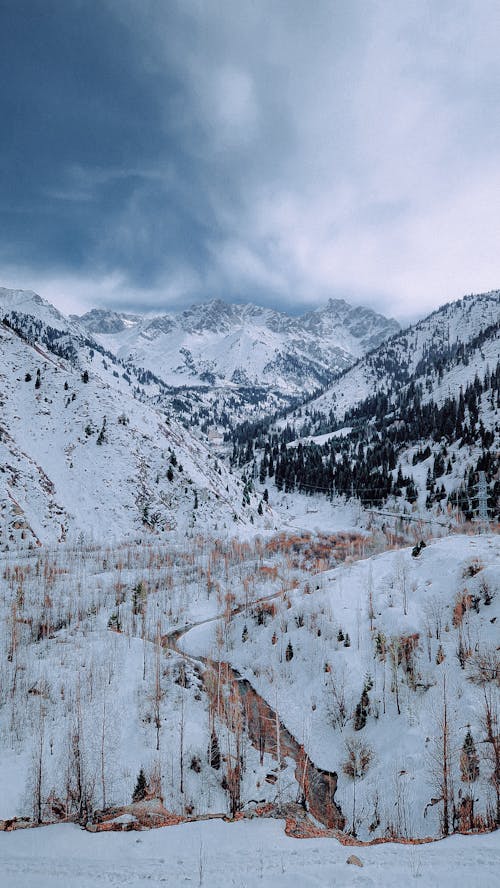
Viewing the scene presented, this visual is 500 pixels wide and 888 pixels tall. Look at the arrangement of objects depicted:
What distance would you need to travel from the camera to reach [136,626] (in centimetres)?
2341

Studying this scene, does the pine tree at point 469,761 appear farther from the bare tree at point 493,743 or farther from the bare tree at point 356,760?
the bare tree at point 356,760

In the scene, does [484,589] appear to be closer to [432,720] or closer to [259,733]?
[432,720]

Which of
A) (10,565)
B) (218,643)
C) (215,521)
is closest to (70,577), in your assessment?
(10,565)

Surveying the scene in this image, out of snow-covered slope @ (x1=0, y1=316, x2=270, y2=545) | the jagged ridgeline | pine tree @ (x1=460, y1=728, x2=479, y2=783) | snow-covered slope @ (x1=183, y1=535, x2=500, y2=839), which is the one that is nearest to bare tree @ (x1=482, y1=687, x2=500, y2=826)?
snow-covered slope @ (x1=183, y1=535, x2=500, y2=839)

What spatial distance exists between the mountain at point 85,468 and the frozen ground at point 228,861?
3603 centimetres

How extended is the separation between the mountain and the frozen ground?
3603cm

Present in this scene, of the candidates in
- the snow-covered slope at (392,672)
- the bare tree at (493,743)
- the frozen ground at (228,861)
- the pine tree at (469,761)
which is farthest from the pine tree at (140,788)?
the bare tree at (493,743)

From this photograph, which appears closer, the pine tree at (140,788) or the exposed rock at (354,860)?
the exposed rock at (354,860)

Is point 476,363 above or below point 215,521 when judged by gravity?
above

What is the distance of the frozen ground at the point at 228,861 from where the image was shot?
6.35m

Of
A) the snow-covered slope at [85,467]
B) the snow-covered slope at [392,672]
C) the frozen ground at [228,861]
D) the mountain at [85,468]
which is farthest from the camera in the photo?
the snow-covered slope at [85,467]

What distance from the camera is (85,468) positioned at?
50312 mm

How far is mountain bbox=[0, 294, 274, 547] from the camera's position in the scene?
42312 mm

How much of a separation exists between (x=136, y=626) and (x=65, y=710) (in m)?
9.60
